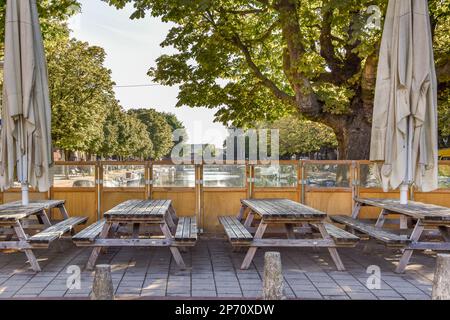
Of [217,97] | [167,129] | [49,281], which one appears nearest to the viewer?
[49,281]

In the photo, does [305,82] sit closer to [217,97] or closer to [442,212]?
[217,97]

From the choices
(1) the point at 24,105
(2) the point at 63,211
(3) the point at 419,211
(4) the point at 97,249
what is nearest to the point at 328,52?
(3) the point at 419,211

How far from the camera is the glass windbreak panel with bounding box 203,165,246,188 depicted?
926cm

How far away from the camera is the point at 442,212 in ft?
21.3

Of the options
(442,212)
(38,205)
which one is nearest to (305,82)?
(442,212)

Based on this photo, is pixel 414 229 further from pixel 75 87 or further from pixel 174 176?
pixel 75 87

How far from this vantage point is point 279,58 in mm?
17766

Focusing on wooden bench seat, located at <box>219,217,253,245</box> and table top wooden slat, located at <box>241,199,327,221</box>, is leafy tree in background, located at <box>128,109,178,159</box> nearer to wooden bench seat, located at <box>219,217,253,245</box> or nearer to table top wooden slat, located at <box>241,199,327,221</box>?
wooden bench seat, located at <box>219,217,253,245</box>

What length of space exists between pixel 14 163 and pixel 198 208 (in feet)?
12.7

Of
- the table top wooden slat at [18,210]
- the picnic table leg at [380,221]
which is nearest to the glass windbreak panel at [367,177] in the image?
the picnic table leg at [380,221]

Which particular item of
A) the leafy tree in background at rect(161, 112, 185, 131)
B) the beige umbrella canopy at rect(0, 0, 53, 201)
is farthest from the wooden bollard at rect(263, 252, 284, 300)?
the leafy tree in background at rect(161, 112, 185, 131)

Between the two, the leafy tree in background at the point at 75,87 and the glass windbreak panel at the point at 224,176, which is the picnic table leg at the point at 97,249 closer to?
the glass windbreak panel at the point at 224,176

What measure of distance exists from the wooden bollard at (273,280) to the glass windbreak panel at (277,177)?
5630mm

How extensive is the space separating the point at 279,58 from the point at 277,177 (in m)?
9.55
